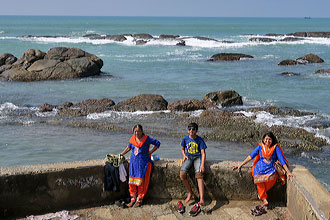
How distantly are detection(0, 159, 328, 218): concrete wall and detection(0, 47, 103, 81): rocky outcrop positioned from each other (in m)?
20.3

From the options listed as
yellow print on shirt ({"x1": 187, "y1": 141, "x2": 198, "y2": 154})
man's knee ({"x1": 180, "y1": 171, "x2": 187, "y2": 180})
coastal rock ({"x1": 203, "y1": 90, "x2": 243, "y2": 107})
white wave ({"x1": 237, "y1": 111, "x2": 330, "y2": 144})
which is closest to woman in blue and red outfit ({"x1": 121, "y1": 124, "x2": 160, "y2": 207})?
man's knee ({"x1": 180, "y1": 171, "x2": 187, "y2": 180})

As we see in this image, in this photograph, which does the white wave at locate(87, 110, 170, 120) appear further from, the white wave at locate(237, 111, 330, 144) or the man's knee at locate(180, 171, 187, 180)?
the man's knee at locate(180, 171, 187, 180)

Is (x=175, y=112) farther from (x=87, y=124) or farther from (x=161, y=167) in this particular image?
(x=161, y=167)

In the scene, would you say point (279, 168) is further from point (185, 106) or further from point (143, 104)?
point (143, 104)

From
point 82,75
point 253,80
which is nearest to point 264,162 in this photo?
point 253,80

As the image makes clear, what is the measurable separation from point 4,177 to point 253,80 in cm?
2100

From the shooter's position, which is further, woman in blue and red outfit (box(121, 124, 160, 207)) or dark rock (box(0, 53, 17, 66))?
dark rock (box(0, 53, 17, 66))

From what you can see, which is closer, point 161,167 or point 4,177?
point 4,177

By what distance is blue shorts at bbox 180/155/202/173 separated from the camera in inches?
236

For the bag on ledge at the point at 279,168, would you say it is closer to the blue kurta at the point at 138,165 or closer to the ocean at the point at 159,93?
the blue kurta at the point at 138,165

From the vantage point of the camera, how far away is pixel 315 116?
50.4 ft

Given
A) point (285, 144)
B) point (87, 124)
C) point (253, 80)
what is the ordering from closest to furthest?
point (285, 144)
point (87, 124)
point (253, 80)


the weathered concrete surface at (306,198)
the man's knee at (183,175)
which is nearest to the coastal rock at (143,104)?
the man's knee at (183,175)

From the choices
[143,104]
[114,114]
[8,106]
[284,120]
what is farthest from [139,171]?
[8,106]
